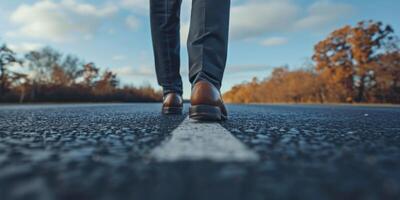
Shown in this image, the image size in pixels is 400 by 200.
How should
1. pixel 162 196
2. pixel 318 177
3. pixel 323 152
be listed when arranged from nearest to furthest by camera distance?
1. pixel 162 196
2. pixel 318 177
3. pixel 323 152

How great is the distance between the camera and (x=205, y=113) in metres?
1.63

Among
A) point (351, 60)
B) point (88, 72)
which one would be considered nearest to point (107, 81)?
point (88, 72)

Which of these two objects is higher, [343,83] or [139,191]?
[343,83]

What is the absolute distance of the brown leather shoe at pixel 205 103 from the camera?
1635 mm

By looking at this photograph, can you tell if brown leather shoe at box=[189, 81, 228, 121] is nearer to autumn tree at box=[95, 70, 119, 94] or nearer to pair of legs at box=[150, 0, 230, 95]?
pair of legs at box=[150, 0, 230, 95]

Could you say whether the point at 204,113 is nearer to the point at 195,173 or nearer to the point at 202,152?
the point at 202,152

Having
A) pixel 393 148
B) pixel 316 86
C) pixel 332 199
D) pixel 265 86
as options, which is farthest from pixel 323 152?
pixel 265 86

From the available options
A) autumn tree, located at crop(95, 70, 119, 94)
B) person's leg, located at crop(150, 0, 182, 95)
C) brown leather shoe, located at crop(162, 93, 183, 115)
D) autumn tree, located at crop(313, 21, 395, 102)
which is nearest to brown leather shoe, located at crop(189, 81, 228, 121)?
person's leg, located at crop(150, 0, 182, 95)

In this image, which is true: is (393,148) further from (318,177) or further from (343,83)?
(343,83)

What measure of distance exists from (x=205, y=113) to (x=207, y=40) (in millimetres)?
471

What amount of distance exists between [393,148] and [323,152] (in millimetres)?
244

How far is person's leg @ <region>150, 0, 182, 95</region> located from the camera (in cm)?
218

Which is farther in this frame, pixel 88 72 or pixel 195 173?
pixel 88 72

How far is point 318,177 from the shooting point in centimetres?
50
